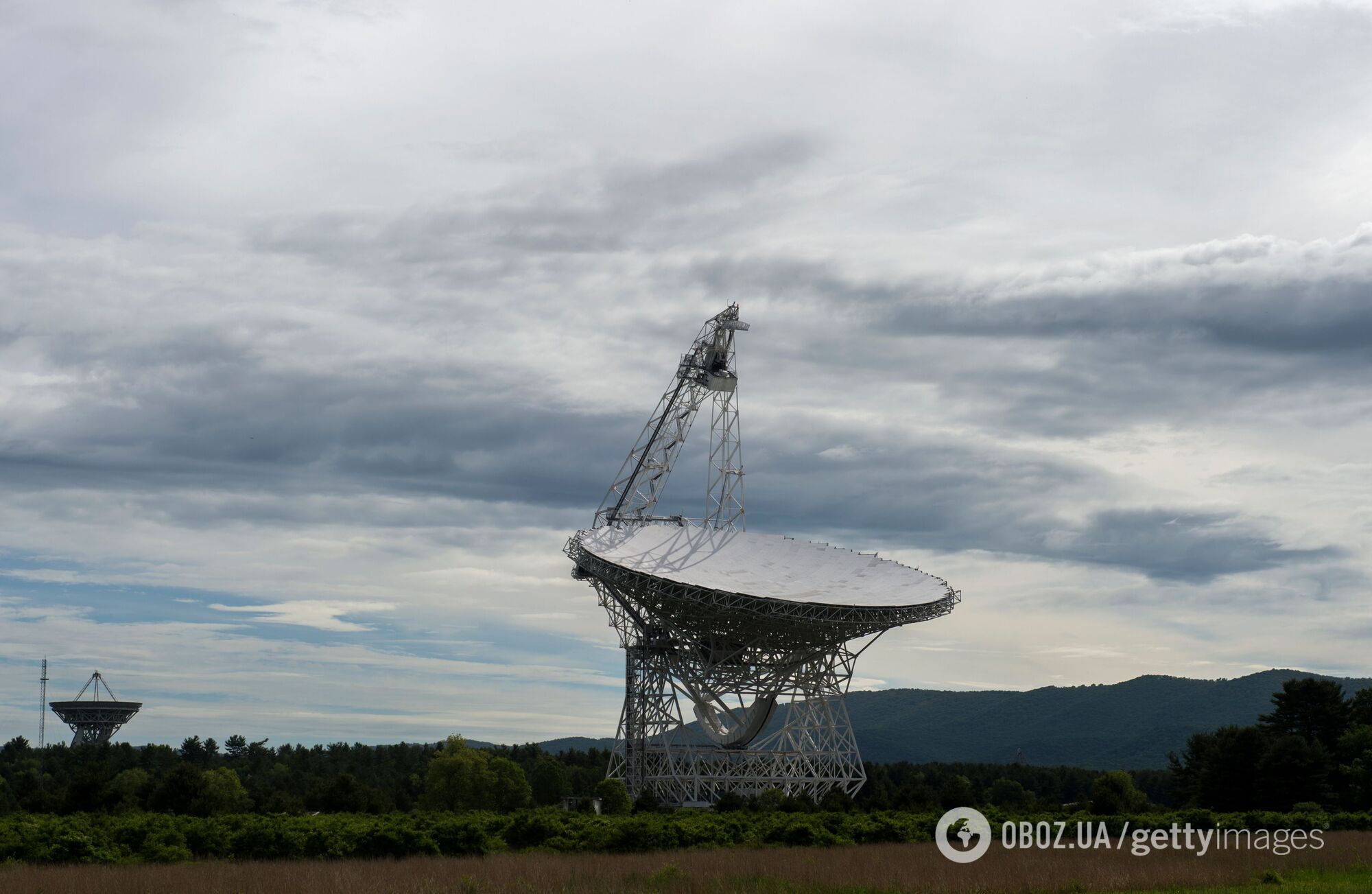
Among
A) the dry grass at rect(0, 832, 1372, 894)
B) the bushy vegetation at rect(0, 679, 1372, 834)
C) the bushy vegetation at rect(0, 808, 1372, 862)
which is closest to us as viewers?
the dry grass at rect(0, 832, 1372, 894)

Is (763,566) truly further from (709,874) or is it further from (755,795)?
(709,874)

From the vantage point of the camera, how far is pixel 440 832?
36719mm

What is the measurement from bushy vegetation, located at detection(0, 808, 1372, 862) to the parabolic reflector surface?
1792cm

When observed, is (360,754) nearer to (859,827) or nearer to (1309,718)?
(1309,718)

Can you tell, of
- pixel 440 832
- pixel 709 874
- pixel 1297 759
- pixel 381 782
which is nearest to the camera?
pixel 709 874

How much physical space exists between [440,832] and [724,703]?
34.7 m

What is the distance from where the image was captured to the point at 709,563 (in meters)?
66.7

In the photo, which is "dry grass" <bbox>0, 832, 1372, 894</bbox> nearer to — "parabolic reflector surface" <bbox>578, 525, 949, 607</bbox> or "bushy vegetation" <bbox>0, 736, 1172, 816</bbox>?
"bushy vegetation" <bbox>0, 736, 1172, 816</bbox>

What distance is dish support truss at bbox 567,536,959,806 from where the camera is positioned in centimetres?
6712

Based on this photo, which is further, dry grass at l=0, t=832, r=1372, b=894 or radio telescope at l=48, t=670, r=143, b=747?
radio telescope at l=48, t=670, r=143, b=747

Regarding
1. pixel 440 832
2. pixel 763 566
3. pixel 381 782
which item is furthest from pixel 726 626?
pixel 381 782

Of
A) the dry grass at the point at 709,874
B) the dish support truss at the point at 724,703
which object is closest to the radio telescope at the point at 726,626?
the dish support truss at the point at 724,703

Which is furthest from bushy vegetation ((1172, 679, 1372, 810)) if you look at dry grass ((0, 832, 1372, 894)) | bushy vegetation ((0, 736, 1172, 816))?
dry grass ((0, 832, 1372, 894))

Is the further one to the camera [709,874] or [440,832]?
[440,832]
